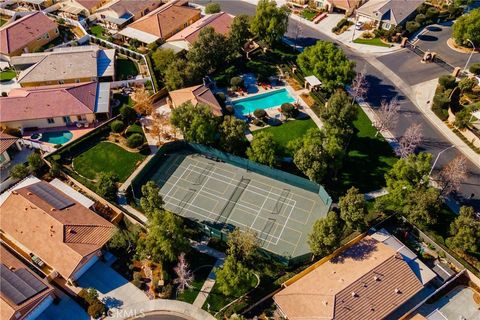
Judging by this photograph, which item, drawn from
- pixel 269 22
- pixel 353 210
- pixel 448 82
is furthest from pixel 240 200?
pixel 448 82

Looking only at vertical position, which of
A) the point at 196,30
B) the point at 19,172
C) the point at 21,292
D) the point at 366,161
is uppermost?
the point at 196,30

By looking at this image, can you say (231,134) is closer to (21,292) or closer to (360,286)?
(360,286)

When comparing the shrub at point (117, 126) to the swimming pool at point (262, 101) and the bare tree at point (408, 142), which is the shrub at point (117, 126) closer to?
the swimming pool at point (262, 101)

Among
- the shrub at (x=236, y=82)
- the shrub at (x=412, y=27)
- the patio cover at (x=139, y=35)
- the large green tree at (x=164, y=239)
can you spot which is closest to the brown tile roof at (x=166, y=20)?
the patio cover at (x=139, y=35)

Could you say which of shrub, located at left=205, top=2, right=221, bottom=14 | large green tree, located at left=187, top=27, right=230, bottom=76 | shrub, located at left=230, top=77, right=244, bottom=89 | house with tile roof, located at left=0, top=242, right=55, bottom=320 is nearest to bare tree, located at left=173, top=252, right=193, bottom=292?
house with tile roof, located at left=0, top=242, right=55, bottom=320

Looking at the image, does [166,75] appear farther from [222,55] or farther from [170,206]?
[170,206]

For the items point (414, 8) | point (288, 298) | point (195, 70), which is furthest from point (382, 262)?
point (414, 8)

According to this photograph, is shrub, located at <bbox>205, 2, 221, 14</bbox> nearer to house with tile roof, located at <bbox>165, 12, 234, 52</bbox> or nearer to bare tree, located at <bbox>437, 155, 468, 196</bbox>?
house with tile roof, located at <bbox>165, 12, 234, 52</bbox>
